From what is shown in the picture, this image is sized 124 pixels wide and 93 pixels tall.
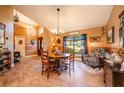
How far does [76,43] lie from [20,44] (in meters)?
4.95

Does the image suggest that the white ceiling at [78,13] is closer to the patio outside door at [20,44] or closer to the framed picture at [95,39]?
the framed picture at [95,39]

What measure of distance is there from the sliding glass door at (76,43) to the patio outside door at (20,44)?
12.6 ft

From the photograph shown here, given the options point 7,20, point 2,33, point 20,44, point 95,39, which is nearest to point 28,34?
point 20,44

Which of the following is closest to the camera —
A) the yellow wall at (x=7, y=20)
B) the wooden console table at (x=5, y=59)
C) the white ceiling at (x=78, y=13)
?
the wooden console table at (x=5, y=59)

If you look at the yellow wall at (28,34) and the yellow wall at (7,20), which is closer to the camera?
the yellow wall at (7,20)

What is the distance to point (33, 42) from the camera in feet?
38.3

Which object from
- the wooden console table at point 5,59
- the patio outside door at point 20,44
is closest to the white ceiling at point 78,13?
the wooden console table at point 5,59

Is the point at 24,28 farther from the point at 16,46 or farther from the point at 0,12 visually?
the point at 0,12

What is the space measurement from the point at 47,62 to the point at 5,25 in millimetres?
2694

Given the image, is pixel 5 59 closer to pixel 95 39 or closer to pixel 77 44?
pixel 77 44

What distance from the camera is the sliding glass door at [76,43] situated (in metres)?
8.27

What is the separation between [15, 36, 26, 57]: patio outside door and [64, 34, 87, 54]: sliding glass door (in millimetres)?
3846

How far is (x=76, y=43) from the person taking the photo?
8.88 m
